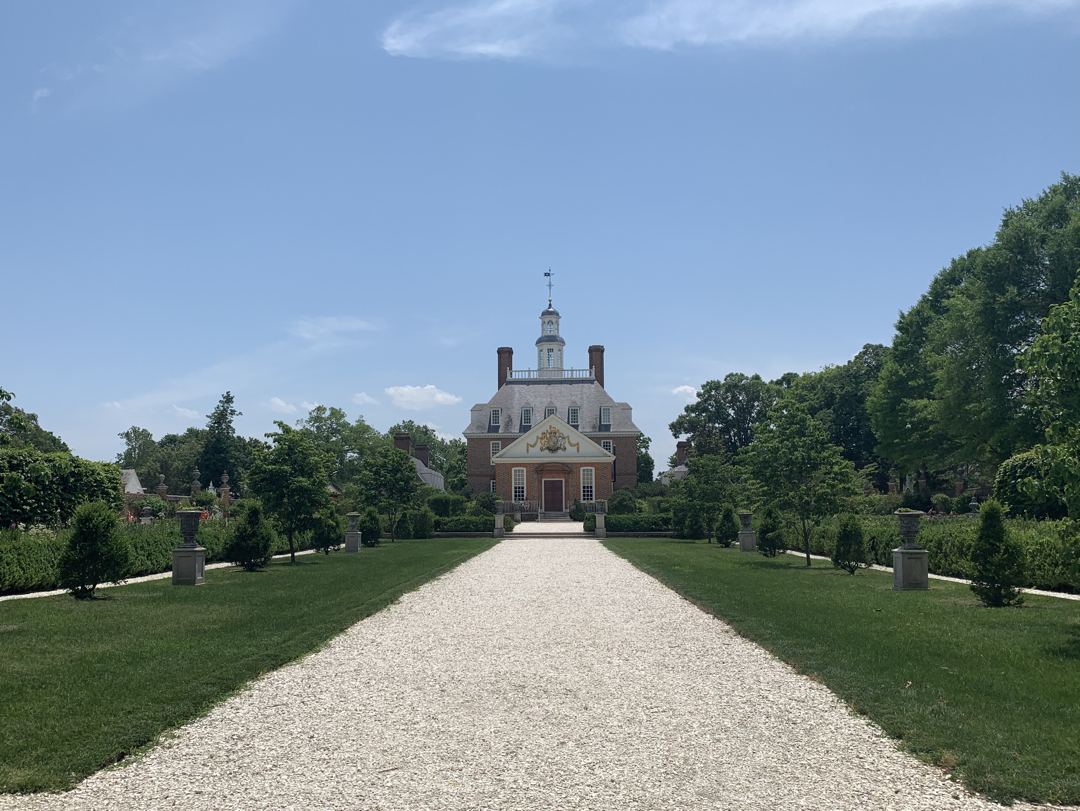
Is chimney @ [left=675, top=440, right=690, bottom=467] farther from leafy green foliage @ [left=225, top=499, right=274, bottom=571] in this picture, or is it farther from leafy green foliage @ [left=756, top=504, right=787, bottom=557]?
leafy green foliage @ [left=225, top=499, right=274, bottom=571]

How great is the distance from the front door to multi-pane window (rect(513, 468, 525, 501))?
1.53 meters

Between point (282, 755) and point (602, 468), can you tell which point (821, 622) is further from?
point (602, 468)

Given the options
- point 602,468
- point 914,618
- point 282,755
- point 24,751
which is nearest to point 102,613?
point 24,751

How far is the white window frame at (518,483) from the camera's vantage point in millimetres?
56625

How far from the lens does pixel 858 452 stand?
6394cm

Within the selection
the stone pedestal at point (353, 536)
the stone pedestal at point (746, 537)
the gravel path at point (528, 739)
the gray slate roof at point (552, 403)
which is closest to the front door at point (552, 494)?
the gray slate roof at point (552, 403)

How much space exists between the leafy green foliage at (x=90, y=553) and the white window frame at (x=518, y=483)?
42259 mm

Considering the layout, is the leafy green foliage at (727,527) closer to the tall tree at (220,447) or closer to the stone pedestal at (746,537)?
the stone pedestal at (746,537)

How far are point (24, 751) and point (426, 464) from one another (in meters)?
82.1

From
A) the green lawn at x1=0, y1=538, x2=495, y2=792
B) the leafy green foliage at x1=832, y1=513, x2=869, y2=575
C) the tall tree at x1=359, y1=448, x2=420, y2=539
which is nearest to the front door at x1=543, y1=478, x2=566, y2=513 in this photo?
the tall tree at x1=359, y1=448, x2=420, y2=539

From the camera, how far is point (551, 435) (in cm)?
5662

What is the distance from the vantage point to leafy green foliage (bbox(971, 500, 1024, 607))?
1280 cm

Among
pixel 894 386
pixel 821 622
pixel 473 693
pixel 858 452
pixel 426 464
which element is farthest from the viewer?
pixel 426 464

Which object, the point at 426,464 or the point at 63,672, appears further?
the point at 426,464
